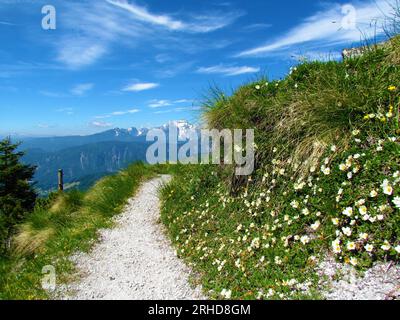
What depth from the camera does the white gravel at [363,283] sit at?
450 centimetres

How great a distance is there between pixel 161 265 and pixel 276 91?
5394 millimetres

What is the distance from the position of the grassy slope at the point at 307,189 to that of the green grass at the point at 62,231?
Result: 11.2 ft

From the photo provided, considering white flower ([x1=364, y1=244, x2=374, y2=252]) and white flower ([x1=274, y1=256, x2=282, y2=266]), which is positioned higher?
white flower ([x1=364, y1=244, x2=374, y2=252])

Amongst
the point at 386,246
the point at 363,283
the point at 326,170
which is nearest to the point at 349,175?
the point at 326,170

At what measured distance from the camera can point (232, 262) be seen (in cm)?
684

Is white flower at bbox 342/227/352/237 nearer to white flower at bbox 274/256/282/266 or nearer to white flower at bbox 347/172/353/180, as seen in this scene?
white flower at bbox 347/172/353/180

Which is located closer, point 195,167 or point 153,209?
point 195,167

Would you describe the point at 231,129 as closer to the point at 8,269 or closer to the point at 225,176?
the point at 225,176

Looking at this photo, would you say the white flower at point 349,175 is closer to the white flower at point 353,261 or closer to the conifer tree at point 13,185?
the white flower at point 353,261

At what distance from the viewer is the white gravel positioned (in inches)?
177

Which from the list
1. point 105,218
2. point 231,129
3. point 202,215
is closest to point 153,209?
point 105,218

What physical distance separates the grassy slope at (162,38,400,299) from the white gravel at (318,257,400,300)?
160mm

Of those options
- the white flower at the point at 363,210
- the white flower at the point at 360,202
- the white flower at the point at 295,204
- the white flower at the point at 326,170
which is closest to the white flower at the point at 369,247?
the white flower at the point at 363,210

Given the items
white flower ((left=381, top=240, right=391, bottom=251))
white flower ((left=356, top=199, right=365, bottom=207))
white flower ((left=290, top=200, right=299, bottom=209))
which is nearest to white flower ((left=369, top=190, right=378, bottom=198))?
white flower ((left=356, top=199, right=365, bottom=207))
